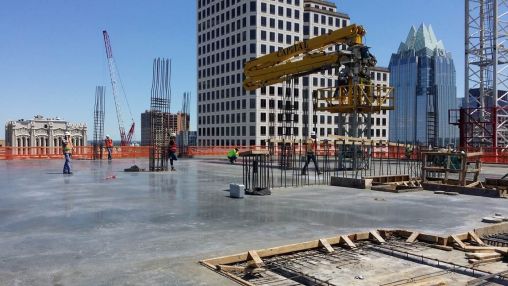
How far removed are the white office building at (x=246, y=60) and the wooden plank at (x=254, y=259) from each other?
83.8 m

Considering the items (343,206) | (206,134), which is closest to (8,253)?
(343,206)

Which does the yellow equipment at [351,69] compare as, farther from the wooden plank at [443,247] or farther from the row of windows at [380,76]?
the row of windows at [380,76]

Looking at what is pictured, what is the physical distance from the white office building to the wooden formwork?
269 ft

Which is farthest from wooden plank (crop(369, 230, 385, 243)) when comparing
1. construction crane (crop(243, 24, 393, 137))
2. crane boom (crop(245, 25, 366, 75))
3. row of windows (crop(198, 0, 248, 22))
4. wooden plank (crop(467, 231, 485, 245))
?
row of windows (crop(198, 0, 248, 22))

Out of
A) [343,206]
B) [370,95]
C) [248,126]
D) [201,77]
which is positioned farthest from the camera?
[201,77]

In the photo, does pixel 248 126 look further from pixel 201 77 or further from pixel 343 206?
pixel 343 206

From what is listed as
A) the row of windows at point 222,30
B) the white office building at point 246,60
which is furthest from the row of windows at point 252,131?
the row of windows at point 222,30

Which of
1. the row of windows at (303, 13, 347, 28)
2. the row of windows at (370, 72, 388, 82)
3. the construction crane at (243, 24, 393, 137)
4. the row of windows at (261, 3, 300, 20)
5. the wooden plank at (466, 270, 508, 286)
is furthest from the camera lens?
the row of windows at (370, 72, 388, 82)

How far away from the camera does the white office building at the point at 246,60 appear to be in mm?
99188

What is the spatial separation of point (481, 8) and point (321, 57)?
87.9 ft

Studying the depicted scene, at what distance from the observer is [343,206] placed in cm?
1349

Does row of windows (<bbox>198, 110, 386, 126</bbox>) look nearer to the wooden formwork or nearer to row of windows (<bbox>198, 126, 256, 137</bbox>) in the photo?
row of windows (<bbox>198, 126, 256, 137</bbox>)

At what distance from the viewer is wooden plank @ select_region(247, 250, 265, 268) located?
6.78m

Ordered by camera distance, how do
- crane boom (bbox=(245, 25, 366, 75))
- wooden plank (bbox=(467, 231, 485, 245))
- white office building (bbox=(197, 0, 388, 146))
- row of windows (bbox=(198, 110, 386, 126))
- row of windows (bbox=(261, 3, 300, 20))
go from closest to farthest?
1. wooden plank (bbox=(467, 231, 485, 245))
2. crane boom (bbox=(245, 25, 366, 75))
3. row of windows (bbox=(198, 110, 386, 126))
4. white office building (bbox=(197, 0, 388, 146))
5. row of windows (bbox=(261, 3, 300, 20))
